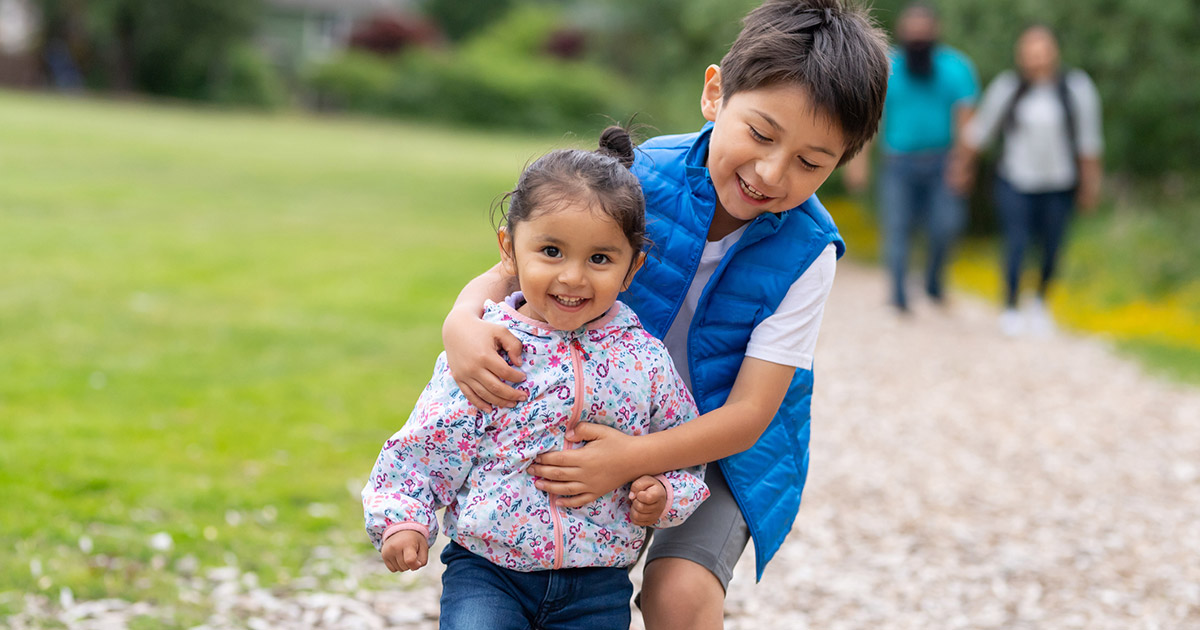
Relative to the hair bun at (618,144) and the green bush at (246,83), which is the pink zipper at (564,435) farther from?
the green bush at (246,83)

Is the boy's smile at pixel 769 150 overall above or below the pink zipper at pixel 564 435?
above

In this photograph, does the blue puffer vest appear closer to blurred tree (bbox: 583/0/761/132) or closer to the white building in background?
blurred tree (bbox: 583/0/761/132)

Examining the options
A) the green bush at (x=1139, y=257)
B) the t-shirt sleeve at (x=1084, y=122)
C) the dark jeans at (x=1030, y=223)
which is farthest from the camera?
the green bush at (x=1139, y=257)

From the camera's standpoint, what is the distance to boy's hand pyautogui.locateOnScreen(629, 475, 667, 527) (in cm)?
215

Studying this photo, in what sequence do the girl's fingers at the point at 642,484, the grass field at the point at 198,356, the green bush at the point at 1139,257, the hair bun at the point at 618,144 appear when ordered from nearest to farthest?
the girl's fingers at the point at 642,484 → the hair bun at the point at 618,144 → the grass field at the point at 198,356 → the green bush at the point at 1139,257

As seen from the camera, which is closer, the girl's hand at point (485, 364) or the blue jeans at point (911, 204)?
the girl's hand at point (485, 364)

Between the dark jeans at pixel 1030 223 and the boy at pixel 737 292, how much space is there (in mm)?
6340

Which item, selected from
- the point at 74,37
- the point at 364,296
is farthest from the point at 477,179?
the point at 74,37

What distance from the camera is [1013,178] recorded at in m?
8.10

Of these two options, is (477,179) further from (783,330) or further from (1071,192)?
(783,330)

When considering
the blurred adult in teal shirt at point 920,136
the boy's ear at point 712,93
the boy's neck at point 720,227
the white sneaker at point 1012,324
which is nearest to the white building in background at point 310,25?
the blurred adult in teal shirt at point 920,136

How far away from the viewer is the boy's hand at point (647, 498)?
215 cm

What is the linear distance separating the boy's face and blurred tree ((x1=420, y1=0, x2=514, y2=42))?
202 ft

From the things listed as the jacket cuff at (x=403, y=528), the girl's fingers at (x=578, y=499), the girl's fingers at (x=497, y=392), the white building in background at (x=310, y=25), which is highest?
the girl's fingers at (x=497, y=392)
